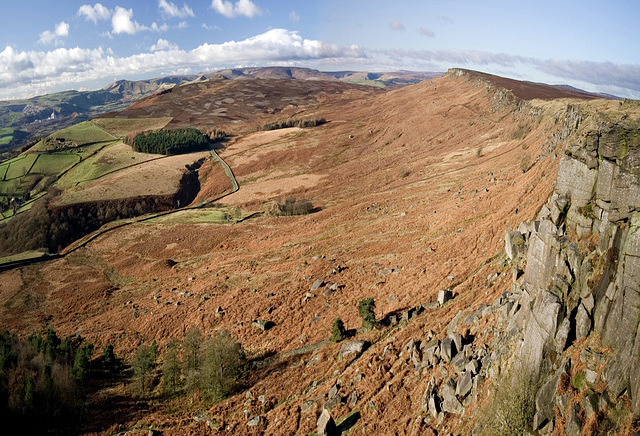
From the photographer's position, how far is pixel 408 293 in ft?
124

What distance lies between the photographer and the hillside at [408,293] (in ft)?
61.4

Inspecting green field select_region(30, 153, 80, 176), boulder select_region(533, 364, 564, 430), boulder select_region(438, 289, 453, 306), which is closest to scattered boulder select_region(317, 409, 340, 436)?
boulder select_region(533, 364, 564, 430)

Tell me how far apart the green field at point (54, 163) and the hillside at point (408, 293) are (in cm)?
8866

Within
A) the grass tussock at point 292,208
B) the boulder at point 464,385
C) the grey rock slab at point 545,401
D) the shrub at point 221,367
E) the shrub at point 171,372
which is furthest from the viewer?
the grass tussock at point 292,208

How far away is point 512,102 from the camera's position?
98.6 m

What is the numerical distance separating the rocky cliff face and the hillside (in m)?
0.08

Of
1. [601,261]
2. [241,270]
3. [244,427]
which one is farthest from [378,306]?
[241,270]

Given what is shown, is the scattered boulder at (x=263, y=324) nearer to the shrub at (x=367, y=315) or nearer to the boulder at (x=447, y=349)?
the shrub at (x=367, y=315)

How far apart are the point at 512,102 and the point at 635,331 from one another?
96.3 m

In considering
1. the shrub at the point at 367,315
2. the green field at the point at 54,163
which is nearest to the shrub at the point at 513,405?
the shrub at the point at 367,315

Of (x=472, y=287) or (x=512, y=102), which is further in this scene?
(x=512, y=102)

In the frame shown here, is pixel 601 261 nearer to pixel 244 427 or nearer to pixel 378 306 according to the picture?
pixel 378 306

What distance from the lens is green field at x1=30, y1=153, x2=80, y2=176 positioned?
525ft

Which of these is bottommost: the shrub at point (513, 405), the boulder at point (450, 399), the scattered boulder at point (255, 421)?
the scattered boulder at point (255, 421)
